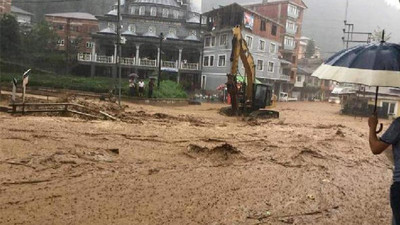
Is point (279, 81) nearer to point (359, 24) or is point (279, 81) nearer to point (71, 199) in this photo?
point (359, 24)

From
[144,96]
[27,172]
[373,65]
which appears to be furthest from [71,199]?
[144,96]

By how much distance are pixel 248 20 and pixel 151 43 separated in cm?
1292

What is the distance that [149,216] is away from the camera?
529cm

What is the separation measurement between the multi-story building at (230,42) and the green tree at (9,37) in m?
22.6

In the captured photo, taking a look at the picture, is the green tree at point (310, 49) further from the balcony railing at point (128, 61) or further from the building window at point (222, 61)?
the balcony railing at point (128, 61)

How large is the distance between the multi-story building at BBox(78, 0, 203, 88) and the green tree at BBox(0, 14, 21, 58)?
7048 millimetres

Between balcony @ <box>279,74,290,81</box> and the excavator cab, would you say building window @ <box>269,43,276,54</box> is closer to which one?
balcony @ <box>279,74,290,81</box>

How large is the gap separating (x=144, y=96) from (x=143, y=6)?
25671 millimetres

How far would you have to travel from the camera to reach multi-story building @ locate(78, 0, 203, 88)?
45.5 metres

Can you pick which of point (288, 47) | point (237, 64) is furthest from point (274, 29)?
point (237, 64)

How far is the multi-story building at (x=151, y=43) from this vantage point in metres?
45.5

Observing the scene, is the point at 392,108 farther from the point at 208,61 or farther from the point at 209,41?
the point at 209,41

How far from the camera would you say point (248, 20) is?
45.0 metres

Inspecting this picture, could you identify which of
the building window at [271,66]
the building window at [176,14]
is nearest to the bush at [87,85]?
the building window at [271,66]
